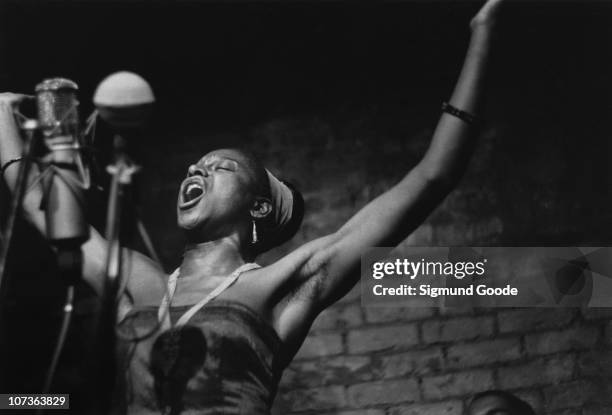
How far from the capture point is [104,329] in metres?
3.13

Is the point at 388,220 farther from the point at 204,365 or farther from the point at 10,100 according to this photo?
the point at 10,100

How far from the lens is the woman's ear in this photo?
3.30 metres

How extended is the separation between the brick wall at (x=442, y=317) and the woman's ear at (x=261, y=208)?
0.14 metres

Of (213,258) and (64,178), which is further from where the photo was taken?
(213,258)

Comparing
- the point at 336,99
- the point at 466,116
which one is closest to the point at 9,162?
the point at 336,99

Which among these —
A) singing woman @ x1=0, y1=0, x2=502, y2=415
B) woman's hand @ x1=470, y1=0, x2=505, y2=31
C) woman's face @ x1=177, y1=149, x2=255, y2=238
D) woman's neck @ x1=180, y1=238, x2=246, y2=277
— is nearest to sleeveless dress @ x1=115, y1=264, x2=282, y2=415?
singing woman @ x1=0, y1=0, x2=502, y2=415

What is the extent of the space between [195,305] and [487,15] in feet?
4.19

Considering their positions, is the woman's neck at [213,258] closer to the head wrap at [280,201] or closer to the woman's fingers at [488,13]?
the head wrap at [280,201]

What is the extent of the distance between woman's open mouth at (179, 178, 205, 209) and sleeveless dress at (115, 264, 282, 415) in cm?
34

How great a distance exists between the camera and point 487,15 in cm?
331

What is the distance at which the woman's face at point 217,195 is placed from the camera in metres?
3.26

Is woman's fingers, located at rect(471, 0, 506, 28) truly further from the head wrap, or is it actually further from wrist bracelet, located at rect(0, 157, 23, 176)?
wrist bracelet, located at rect(0, 157, 23, 176)

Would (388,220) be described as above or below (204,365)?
above

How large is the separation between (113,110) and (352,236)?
Result: 0.87 m
